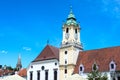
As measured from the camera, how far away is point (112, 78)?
53.8 m

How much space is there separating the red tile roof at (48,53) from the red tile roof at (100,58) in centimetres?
557

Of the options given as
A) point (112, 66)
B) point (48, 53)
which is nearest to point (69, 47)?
point (48, 53)

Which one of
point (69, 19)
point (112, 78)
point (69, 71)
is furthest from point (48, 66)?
point (112, 78)

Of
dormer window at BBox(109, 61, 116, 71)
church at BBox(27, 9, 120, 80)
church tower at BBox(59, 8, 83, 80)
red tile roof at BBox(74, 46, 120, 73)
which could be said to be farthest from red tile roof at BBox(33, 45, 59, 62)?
dormer window at BBox(109, 61, 116, 71)

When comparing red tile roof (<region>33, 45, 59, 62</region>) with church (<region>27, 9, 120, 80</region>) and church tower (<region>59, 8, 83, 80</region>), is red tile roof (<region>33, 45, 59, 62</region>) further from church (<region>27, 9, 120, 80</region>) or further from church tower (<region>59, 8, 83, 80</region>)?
church tower (<region>59, 8, 83, 80</region>)

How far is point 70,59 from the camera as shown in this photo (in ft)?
197

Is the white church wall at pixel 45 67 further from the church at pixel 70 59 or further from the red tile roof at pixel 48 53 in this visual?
the red tile roof at pixel 48 53

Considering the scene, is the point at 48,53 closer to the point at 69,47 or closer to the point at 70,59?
the point at 69,47

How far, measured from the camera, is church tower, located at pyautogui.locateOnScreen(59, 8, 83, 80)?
2365 inches

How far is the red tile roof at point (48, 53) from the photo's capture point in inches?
2510

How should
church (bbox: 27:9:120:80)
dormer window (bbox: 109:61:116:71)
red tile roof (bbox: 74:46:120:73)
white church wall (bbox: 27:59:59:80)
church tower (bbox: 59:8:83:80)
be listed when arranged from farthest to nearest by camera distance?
white church wall (bbox: 27:59:59:80) < church tower (bbox: 59:8:83:80) < church (bbox: 27:9:120:80) < red tile roof (bbox: 74:46:120:73) < dormer window (bbox: 109:61:116:71)

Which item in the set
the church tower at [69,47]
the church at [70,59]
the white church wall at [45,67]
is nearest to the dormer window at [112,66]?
the church at [70,59]

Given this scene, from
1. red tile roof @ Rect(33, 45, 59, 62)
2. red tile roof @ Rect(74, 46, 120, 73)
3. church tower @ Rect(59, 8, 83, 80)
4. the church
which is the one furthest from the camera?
red tile roof @ Rect(33, 45, 59, 62)

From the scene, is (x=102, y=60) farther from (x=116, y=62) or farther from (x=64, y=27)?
(x=64, y=27)
